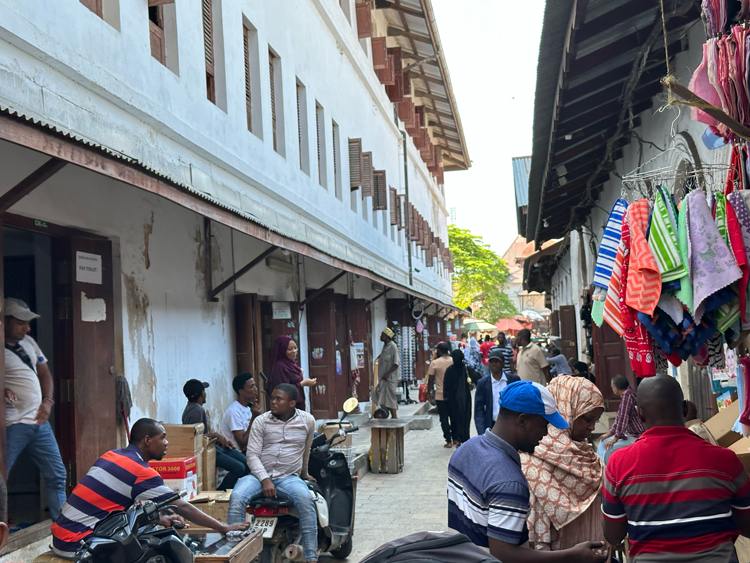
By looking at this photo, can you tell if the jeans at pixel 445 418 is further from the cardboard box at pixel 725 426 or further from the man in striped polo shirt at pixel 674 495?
the man in striped polo shirt at pixel 674 495

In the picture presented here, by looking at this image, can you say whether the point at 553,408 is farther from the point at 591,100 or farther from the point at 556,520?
the point at 591,100

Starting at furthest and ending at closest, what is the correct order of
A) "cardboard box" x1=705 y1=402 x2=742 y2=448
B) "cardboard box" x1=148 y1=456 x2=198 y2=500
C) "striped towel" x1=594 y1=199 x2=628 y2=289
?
"cardboard box" x1=148 y1=456 x2=198 y2=500
"cardboard box" x1=705 y1=402 x2=742 y2=448
"striped towel" x1=594 y1=199 x2=628 y2=289

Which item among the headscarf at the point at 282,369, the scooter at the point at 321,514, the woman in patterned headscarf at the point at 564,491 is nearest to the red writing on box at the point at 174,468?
the scooter at the point at 321,514

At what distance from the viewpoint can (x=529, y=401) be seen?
9.59 feet

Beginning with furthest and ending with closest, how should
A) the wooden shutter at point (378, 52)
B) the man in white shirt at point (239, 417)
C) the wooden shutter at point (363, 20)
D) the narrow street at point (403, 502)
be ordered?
the wooden shutter at point (378, 52), the wooden shutter at point (363, 20), the man in white shirt at point (239, 417), the narrow street at point (403, 502)

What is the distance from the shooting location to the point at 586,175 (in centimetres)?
1015

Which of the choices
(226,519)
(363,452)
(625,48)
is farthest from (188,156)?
(363,452)

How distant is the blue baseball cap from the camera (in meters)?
2.92

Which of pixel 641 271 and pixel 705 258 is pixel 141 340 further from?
pixel 705 258

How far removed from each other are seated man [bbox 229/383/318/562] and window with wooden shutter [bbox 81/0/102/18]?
343cm

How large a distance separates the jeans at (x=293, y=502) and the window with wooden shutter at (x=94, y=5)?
3.97 meters

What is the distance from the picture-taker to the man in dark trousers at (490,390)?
356 inches

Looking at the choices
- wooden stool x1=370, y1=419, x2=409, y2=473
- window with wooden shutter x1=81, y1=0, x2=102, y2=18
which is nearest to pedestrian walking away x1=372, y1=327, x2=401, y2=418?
wooden stool x1=370, y1=419, x2=409, y2=473

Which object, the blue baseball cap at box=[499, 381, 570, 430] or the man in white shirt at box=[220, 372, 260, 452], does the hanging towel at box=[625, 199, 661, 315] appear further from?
the man in white shirt at box=[220, 372, 260, 452]
